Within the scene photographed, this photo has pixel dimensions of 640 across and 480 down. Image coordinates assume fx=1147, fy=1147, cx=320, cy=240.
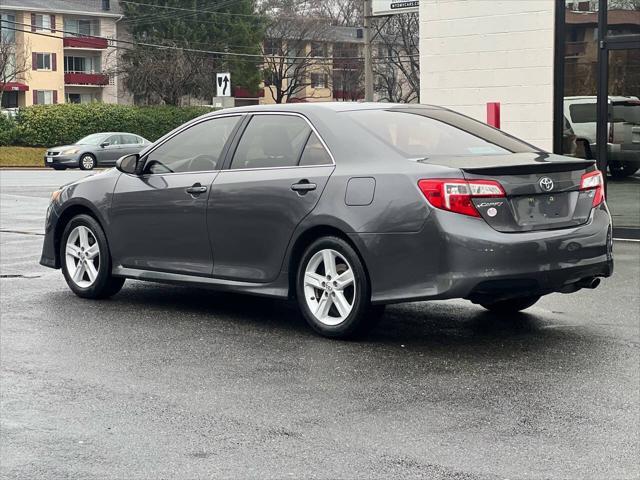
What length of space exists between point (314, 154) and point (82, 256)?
8.34ft

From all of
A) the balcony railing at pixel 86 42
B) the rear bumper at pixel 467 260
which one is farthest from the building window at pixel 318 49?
the rear bumper at pixel 467 260

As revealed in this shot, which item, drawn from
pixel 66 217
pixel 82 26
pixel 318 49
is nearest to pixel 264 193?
pixel 66 217

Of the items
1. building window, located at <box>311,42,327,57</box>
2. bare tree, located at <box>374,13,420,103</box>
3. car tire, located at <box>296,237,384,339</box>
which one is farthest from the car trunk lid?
building window, located at <box>311,42,327,57</box>

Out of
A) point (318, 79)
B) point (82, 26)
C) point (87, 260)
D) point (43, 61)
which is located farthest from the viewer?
point (318, 79)

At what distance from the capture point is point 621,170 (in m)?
14.2

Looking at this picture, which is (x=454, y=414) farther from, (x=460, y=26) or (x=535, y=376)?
(x=460, y=26)

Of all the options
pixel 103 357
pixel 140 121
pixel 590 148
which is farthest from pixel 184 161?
pixel 140 121

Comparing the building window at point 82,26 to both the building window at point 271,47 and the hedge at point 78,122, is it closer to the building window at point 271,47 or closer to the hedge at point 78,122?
the building window at point 271,47

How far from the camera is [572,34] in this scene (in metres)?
14.8

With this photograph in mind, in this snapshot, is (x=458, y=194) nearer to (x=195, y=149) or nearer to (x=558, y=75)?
(x=195, y=149)

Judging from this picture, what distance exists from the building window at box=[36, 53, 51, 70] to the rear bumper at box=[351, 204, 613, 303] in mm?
74300

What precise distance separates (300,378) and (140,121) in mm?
49412

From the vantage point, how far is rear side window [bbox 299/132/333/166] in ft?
25.5

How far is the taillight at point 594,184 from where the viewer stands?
7.66 metres
